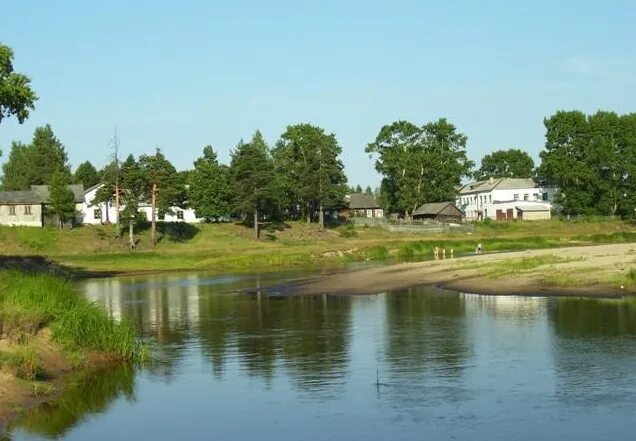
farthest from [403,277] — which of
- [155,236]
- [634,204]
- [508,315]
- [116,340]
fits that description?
[634,204]

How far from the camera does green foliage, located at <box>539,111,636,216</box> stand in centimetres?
14100

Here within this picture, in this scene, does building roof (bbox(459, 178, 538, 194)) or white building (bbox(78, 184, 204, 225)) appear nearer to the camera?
white building (bbox(78, 184, 204, 225))

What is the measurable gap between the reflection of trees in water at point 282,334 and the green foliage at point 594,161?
98593 millimetres

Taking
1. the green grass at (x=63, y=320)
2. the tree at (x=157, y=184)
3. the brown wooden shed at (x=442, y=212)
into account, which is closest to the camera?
the green grass at (x=63, y=320)

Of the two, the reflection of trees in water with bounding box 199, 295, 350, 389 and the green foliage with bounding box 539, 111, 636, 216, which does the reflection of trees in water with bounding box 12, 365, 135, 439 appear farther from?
the green foliage with bounding box 539, 111, 636, 216

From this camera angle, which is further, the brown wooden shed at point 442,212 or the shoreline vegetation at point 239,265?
the brown wooden shed at point 442,212

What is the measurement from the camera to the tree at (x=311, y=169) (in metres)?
135

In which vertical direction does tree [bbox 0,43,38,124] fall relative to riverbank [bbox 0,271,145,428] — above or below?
above

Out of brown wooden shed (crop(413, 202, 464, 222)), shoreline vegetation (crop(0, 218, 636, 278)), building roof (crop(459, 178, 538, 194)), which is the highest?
building roof (crop(459, 178, 538, 194))

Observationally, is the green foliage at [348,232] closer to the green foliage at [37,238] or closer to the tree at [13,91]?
the green foliage at [37,238]

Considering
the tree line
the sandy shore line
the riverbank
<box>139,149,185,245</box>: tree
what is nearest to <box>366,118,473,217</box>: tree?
the tree line

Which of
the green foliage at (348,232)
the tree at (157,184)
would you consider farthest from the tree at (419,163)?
the tree at (157,184)

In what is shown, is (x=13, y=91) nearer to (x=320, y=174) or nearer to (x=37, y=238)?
(x=37, y=238)

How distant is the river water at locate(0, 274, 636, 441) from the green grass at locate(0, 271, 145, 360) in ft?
4.53
